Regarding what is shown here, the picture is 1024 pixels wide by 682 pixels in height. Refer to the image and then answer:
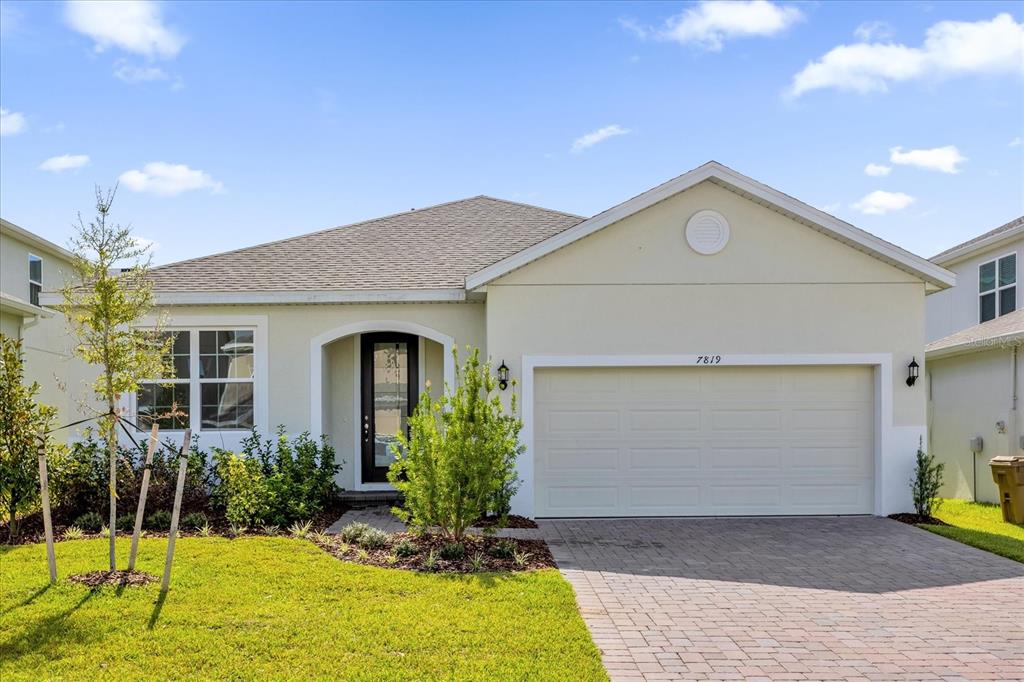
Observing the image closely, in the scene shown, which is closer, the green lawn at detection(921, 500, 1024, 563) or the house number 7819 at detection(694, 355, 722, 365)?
the green lawn at detection(921, 500, 1024, 563)

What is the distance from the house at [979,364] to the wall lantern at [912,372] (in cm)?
259

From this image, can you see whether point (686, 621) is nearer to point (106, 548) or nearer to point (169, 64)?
point (106, 548)

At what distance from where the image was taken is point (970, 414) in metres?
13.8

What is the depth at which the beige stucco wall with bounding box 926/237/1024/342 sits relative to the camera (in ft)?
54.7

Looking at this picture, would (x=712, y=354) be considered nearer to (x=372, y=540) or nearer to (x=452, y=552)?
(x=452, y=552)

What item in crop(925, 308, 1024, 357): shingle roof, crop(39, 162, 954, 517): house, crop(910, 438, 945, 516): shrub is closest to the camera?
crop(910, 438, 945, 516): shrub

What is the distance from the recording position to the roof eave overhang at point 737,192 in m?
10.5

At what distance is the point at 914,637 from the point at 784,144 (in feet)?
30.6

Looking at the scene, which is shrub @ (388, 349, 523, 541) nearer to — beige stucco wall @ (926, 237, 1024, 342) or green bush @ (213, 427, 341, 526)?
green bush @ (213, 427, 341, 526)

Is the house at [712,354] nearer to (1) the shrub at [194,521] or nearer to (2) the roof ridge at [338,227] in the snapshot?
(1) the shrub at [194,521]

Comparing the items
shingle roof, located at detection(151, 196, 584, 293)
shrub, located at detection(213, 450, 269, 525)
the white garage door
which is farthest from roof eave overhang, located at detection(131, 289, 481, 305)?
shrub, located at detection(213, 450, 269, 525)

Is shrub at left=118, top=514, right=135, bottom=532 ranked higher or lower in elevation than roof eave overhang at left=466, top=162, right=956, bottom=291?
lower

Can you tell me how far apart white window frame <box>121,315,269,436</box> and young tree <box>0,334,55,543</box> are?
3054mm

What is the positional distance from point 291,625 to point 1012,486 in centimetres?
1047
